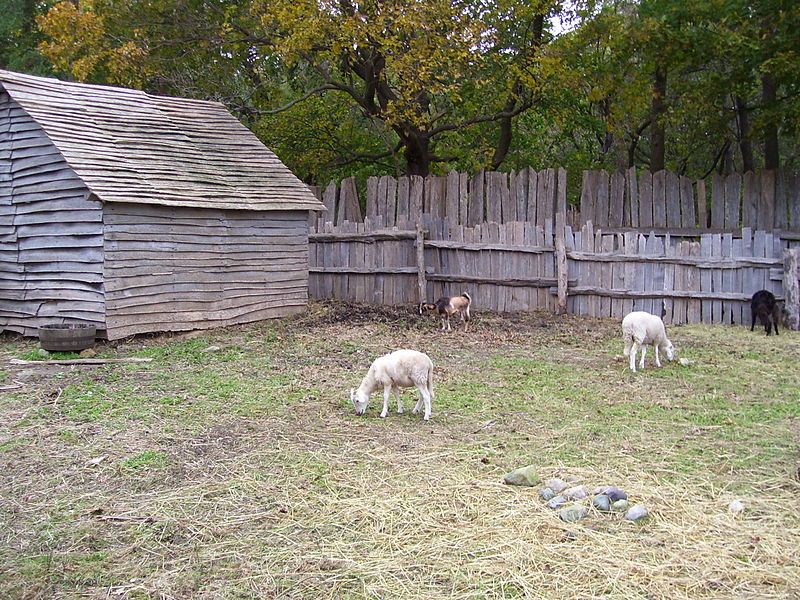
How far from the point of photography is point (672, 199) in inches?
553

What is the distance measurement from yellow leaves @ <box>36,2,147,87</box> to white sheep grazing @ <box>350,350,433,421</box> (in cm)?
1300

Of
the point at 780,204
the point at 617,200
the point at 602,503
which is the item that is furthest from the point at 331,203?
the point at 602,503

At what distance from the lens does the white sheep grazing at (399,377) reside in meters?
7.57

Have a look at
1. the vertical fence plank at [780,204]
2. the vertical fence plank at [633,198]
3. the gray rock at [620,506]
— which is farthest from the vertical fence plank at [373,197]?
the gray rock at [620,506]

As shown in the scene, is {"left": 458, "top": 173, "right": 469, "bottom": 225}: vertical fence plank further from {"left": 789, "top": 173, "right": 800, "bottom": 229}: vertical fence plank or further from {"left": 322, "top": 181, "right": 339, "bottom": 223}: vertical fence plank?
{"left": 789, "top": 173, "right": 800, "bottom": 229}: vertical fence plank

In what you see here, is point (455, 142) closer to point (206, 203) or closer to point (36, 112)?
point (206, 203)

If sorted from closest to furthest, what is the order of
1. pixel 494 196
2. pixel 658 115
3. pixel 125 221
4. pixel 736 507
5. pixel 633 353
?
pixel 736 507 < pixel 633 353 < pixel 125 221 < pixel 494 196 < pixel 658 115

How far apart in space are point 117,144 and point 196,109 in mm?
3395

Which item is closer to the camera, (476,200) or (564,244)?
(564,244)

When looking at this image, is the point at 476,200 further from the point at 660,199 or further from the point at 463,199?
the point at 660,199

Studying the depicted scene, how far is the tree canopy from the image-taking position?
1459cm

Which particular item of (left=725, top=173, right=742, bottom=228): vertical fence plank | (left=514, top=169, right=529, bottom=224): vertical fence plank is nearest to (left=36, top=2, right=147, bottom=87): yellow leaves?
(left=514, top=169, right=529, bottom=224): vertical fence plank

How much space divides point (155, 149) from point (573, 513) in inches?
437

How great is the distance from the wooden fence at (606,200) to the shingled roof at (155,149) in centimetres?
214
